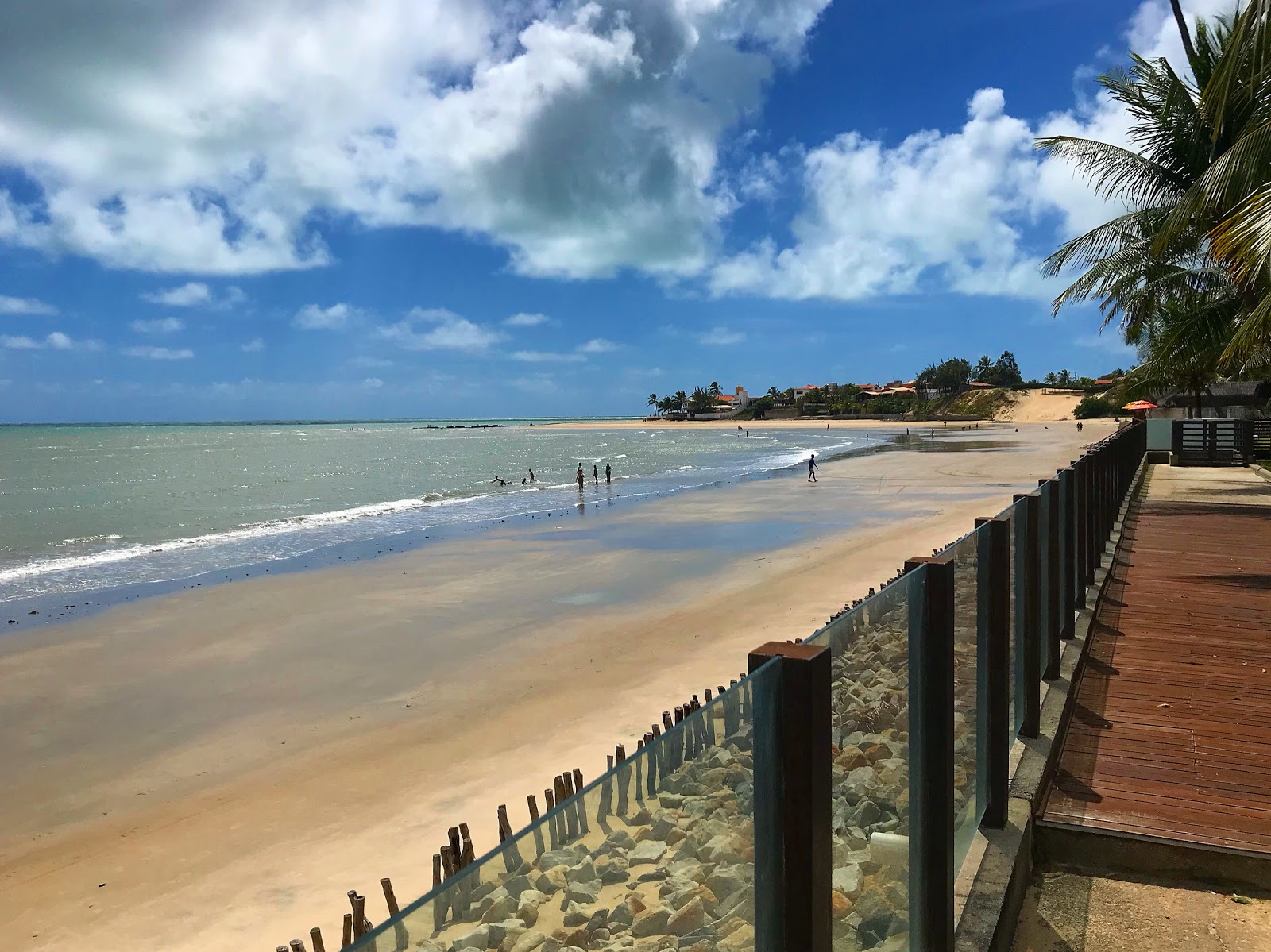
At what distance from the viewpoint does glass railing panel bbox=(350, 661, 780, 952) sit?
1401 mm

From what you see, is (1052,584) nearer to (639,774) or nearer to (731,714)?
(731,714)

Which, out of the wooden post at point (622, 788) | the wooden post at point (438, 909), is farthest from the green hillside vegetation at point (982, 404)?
the wooden post at point (438, 909)

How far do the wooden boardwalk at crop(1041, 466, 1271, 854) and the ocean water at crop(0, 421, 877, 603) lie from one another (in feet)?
63.0

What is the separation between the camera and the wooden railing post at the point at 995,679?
11.5 ft

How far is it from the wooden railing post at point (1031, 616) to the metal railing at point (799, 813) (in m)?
0.79

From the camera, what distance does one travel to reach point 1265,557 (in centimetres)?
975

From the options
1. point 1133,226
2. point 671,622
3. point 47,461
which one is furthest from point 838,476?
point 47,461

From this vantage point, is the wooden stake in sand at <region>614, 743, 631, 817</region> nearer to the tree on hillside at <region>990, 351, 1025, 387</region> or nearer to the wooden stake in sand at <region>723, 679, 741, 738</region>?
the wooden stake in sand at <region>723, 679, 741, 738</region>

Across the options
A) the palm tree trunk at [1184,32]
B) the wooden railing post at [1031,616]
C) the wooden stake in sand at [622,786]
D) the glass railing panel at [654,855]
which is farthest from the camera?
the palm tree trunk at [1184,32]

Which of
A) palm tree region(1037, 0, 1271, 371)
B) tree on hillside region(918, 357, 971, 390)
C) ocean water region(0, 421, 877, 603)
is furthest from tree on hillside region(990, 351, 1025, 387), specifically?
palm tree region(1037, 0, 1271, 371)

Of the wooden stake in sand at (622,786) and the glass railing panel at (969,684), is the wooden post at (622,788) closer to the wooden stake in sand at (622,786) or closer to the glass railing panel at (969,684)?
the wooden stake in sand at (622,786)

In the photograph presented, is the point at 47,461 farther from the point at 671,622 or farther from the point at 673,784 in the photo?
the point at 673,784

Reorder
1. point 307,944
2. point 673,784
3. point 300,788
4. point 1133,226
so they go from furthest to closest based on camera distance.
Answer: point 1133,226
point 300,788
point 307,944
point 673,784

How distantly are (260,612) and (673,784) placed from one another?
15.7m
